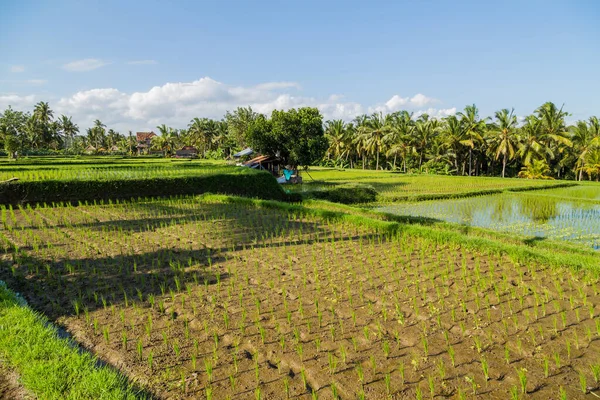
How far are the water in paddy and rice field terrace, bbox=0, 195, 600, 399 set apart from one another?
14.3 feet

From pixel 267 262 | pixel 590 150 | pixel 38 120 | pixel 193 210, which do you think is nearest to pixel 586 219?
pixel 267 262

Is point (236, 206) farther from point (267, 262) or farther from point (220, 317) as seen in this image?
point (220, 317)

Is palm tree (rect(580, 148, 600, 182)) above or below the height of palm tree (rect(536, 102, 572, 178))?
below

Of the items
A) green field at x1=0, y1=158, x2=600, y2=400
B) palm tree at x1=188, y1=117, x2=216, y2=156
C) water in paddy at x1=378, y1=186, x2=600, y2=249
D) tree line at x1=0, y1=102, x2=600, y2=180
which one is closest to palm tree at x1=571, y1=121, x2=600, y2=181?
tree line at x1=0, y1=102, x2=600, y2=180

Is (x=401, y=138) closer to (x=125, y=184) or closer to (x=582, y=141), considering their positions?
(x=582, y=141)

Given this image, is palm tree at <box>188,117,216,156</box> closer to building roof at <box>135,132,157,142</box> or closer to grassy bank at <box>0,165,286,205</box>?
building roof at <box>135,132,157,142</box>

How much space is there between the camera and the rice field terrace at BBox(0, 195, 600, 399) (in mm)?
3561

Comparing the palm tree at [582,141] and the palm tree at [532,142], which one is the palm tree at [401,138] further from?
the palm tree at [582,141]

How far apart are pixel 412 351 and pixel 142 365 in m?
2.69

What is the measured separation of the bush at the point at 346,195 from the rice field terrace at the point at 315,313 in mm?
8542

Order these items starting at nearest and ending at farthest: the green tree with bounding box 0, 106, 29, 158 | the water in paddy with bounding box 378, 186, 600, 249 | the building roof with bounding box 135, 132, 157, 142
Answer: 1. the water in paddy with bounding box 378, 186, 600, 249
2. the green tree with bounding box 0, 106, 29, 158
3. the building roof with bounding box 135, 132, 157, 142

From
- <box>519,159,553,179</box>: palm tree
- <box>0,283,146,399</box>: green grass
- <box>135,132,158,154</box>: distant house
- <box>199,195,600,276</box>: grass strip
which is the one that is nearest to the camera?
<box>0,283,146,399</box>: green grass

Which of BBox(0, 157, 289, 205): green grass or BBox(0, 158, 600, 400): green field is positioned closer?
BBox(0, 158, 600, 400): green field

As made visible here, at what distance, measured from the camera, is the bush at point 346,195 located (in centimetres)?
1769
